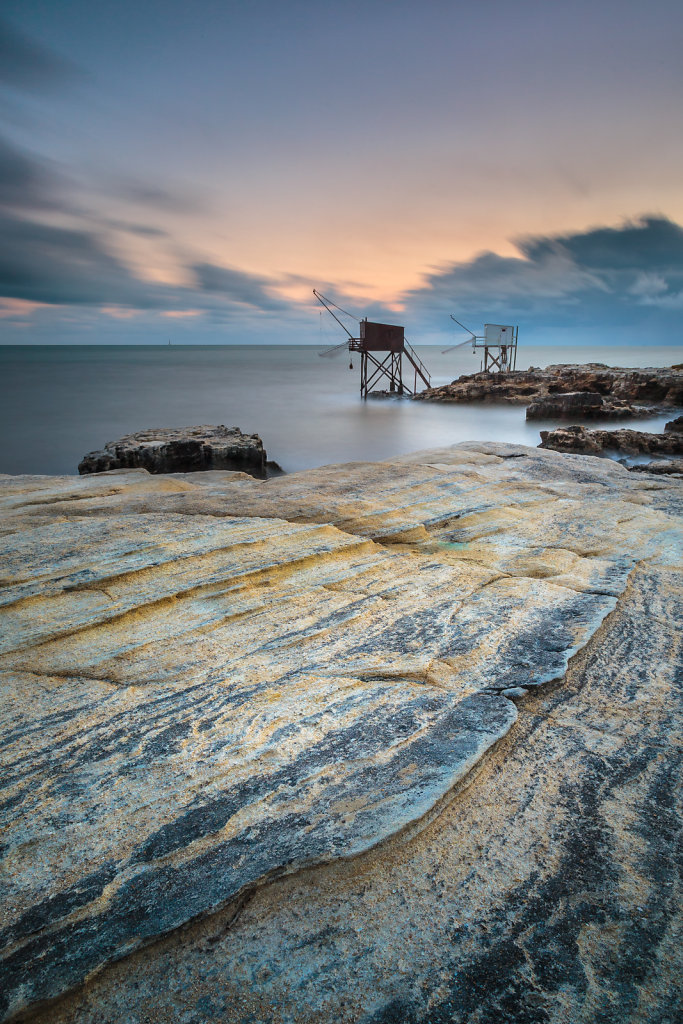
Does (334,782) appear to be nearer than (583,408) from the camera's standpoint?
Yes

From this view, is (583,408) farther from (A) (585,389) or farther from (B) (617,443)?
(B) (617,443)

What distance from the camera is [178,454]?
40.8 ft

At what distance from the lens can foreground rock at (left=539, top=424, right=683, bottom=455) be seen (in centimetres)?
1619

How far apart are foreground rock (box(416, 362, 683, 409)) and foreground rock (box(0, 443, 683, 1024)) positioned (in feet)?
81.6

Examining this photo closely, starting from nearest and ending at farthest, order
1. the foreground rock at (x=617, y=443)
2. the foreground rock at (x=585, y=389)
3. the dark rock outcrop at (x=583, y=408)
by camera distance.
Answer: the foreground rock at (x=617, y=443) → the dark rock outcrop at (x=583, y=408) → the foreground rock at (x=585, y=389)

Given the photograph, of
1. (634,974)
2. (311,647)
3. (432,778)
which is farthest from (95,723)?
(634,974)

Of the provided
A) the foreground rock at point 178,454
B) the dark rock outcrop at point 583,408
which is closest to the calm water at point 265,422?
the dark rock outcrop at point 583,408

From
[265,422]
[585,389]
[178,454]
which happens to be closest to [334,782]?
[178,454]

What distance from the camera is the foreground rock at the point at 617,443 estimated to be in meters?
16.2

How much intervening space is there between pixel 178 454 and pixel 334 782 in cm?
1085

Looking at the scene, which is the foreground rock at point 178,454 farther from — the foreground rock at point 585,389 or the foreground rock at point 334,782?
the foreground rock at point 585,389

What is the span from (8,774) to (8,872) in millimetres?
530

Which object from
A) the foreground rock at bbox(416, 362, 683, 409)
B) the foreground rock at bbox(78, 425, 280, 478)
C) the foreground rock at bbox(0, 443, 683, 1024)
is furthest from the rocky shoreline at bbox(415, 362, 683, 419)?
the foreground rock at bbox(0, 443, 683, 1024)

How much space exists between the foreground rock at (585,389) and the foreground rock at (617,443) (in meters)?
9.91
